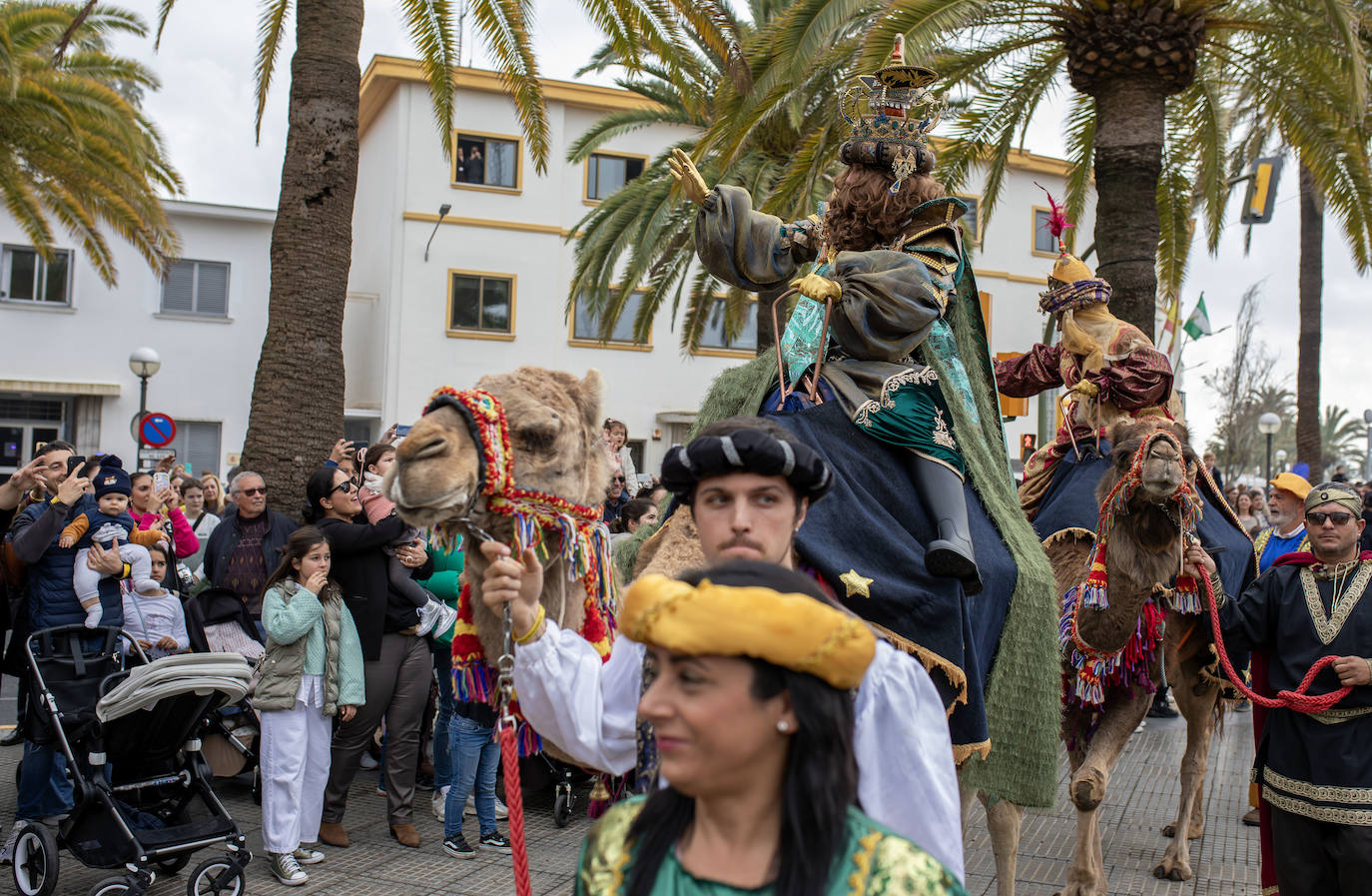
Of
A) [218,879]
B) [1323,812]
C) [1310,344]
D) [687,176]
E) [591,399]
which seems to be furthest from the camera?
[1310,344]

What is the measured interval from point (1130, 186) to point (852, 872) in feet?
31.9

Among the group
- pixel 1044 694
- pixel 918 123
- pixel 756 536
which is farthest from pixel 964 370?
pixel 756 536

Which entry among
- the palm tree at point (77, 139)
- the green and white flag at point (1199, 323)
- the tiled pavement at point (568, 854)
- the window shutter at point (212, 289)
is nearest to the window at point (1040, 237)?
the green and white flag at point (1199, 323)

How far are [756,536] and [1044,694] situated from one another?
7.33 ft

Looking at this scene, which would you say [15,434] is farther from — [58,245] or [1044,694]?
[1044,694]

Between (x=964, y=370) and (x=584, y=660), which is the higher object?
(x=964, y=370)

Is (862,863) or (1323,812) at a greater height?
(862,863)

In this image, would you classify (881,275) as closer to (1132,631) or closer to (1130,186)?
(1132,631)

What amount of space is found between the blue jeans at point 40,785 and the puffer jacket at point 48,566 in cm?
71

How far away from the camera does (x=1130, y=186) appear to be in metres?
10.4

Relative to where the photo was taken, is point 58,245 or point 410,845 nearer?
point 410,845

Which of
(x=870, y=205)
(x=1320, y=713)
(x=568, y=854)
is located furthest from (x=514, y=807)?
(x=568, y=854)

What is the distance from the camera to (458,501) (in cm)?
248

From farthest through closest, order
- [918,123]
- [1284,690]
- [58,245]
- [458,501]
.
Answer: [58,245] → [1284,690] → [918,123] → [458,501]
